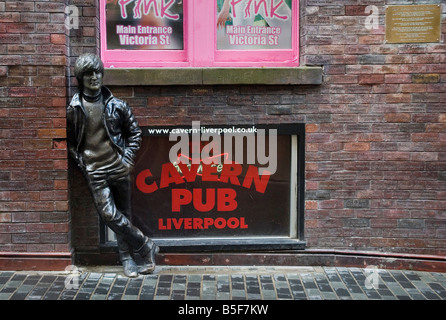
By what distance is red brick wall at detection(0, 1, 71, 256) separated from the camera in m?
5.30

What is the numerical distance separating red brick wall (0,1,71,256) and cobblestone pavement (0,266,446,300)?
458mm

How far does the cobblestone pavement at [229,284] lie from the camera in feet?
16.0

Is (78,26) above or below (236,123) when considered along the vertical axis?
above

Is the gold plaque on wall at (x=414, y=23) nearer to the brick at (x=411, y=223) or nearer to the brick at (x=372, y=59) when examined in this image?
the brick at (x=372, y=59)

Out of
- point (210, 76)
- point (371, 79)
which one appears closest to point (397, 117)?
point (371, 79)

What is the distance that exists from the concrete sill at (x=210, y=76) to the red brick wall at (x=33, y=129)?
595 mm

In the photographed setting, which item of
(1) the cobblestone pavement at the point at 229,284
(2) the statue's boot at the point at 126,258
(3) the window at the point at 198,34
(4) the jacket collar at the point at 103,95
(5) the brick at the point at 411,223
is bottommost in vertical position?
(1) the cobblestone pavement at the point at 229,284

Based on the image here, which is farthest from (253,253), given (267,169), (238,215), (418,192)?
(418,192)

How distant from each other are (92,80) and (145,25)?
3.76ft

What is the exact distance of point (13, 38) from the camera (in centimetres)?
530

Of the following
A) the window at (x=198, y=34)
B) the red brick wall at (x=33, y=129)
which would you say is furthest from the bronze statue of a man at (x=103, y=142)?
the window at (x=198, y=34)

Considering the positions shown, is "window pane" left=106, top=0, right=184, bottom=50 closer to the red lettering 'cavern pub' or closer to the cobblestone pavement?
the red lettering 'cavern pub'

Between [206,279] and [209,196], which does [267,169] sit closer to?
[209,196]

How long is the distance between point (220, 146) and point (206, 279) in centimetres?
140
